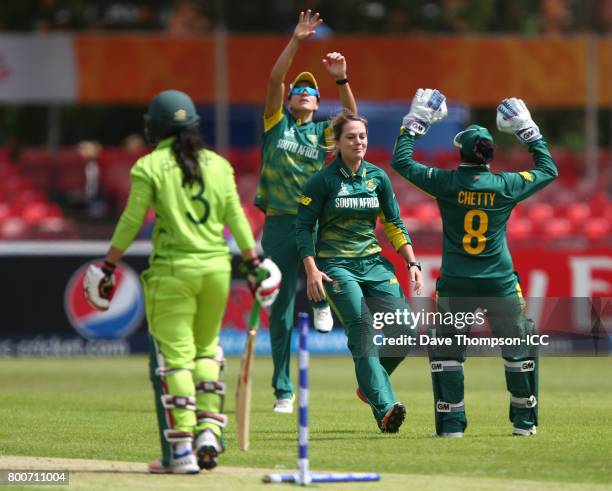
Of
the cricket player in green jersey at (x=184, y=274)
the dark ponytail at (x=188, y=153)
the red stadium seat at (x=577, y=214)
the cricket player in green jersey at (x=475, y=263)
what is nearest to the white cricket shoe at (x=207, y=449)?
the cricket player in green jersey at (x=184, y=274)

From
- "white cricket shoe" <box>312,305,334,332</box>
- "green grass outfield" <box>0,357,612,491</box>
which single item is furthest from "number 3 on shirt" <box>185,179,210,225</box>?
"white cricket shoe" <box>312,305,334,332</box>

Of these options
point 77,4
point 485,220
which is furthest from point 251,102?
point 485,220

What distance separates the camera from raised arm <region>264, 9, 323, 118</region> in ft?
38.7

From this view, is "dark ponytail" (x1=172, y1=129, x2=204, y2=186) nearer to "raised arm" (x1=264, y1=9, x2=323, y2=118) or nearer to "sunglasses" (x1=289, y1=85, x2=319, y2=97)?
"raised arm" (x1=264, y1=9, x2=323, y2=118)

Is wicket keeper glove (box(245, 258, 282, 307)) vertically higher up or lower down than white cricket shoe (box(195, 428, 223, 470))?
higher up

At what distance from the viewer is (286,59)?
39.4 ft

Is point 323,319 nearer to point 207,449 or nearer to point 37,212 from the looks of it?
point 207,449

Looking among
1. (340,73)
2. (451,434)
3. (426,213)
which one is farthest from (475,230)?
(426,213)

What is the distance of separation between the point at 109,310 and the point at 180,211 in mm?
11420

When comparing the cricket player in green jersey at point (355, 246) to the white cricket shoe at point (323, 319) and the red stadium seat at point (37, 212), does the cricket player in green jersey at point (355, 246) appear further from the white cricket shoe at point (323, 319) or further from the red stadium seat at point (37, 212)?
the red stadium seat at point (37, 212)

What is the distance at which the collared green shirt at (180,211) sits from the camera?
864cm

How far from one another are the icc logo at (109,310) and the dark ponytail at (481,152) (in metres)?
10.0

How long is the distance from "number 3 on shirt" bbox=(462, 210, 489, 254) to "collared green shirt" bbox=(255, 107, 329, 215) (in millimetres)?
2323

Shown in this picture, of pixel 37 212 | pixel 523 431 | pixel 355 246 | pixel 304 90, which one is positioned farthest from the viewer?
pixel 37 212
